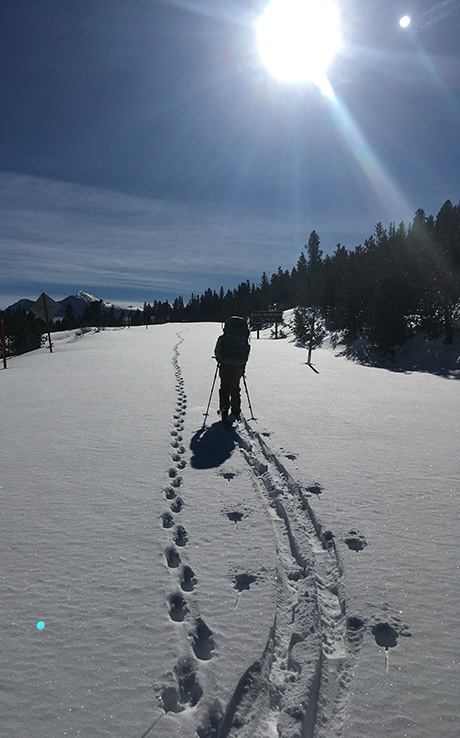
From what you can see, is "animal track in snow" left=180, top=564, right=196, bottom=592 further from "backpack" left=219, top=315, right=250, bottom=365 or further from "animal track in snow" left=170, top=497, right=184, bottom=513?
"backpack" left=219, top=315, right=250, bottom=365

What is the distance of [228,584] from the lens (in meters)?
2.84

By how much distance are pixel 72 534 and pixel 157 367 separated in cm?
1077

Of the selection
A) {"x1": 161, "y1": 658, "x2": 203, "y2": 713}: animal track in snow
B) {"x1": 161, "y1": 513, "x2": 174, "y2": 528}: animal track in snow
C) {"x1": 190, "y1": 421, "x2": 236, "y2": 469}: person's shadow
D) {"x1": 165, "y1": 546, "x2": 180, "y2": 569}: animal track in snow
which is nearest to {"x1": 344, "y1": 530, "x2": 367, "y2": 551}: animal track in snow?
{"x1": 165, "y1": 546, "x2": 180, "y2": 569}: animal track in snow

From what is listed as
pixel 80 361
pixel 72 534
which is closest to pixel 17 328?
pixel 80 361

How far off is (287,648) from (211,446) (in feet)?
12.2

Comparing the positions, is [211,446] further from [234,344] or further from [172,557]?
[172,557]

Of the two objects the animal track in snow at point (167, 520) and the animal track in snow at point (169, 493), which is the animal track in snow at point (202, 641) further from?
the animal track in snow at point (169, 493)

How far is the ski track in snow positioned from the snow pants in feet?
12.2

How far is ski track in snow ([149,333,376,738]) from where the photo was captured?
1906 mm

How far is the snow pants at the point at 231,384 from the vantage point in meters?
7.40

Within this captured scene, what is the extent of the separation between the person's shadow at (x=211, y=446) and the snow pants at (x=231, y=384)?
21.8 inches

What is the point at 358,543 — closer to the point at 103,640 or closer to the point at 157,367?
the point at 103,640

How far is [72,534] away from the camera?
338cm

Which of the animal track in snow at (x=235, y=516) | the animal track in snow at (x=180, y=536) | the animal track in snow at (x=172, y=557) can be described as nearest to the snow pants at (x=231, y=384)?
the animal track in snow at (x=235, y=516)
